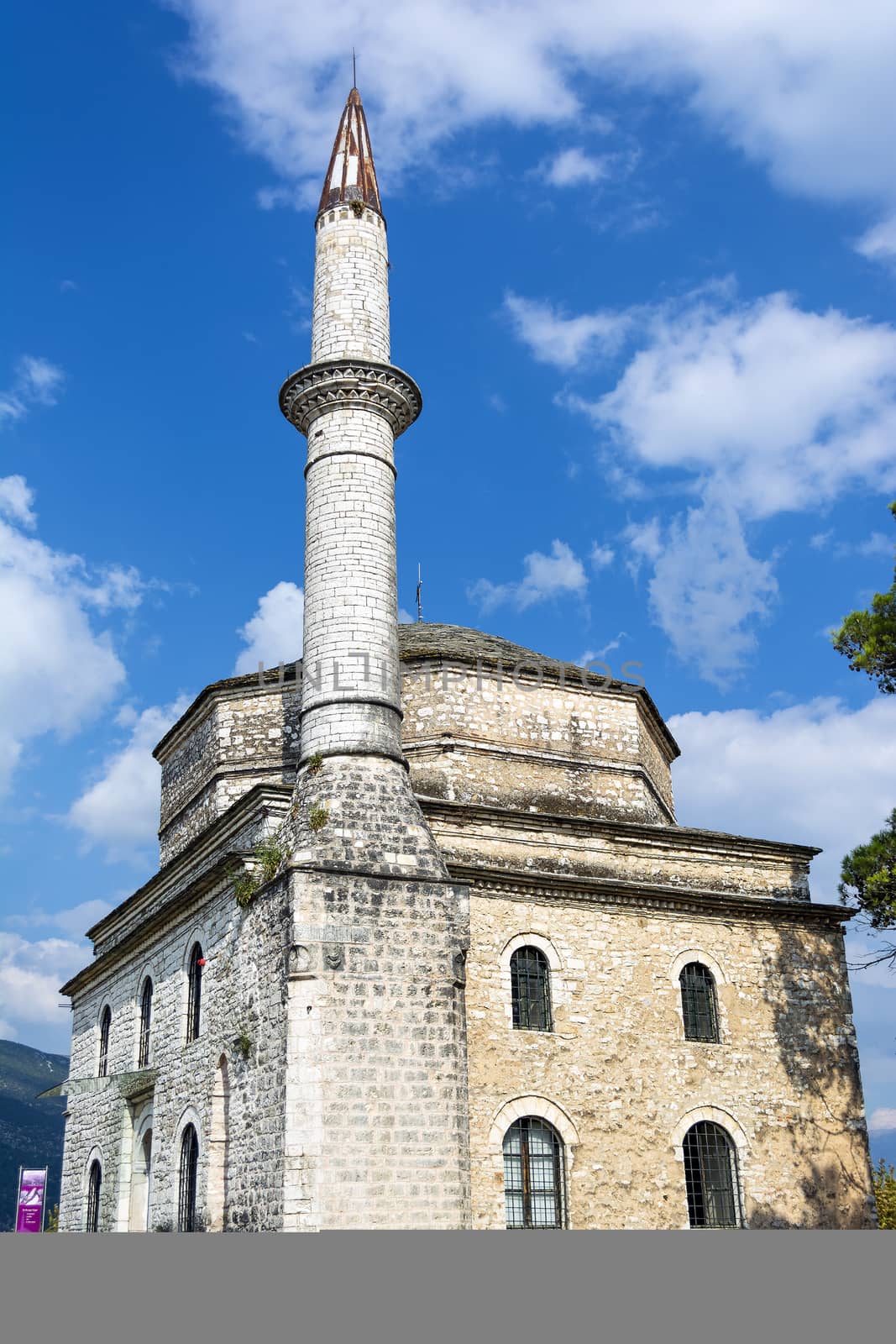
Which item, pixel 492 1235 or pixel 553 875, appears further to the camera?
pixel 553 875

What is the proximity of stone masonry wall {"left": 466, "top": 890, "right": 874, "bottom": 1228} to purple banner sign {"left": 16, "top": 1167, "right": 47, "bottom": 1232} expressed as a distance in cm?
1034

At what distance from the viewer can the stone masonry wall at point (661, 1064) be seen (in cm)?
1342

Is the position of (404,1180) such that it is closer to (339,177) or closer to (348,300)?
(348,300)

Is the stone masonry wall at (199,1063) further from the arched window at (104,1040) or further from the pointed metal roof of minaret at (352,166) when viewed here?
the pointed metal roof of minaret at (352,166)

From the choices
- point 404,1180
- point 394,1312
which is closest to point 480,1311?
point 394,1312

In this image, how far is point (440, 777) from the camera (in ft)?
52.7

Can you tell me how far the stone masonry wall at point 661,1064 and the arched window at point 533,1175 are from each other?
0.47ft

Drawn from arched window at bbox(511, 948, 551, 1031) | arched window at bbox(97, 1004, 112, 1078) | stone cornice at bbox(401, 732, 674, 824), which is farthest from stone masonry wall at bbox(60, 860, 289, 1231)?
stone cornice at bbox(401, 732, 674, 824)

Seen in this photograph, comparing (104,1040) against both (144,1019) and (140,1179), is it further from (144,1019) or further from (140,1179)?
(140,1179)

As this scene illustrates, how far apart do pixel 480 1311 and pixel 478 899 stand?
684 cm

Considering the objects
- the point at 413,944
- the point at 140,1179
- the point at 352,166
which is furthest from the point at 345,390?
the point at 140,1179

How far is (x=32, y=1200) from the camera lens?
65.6 feet

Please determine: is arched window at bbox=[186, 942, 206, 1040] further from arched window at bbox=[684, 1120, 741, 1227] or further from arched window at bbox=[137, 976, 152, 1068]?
arched window at bbox=[684, 1120, 741, 1227]

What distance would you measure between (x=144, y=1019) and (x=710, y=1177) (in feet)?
25.2
